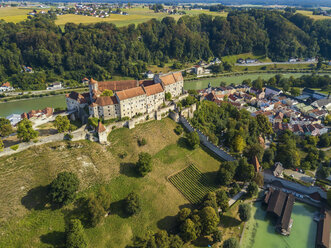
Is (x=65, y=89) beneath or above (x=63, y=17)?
beneath

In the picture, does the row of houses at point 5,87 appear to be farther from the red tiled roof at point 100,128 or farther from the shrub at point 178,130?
the shrub at point 178,130

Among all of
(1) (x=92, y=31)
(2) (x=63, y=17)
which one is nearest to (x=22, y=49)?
(1) (x=92, y=31)

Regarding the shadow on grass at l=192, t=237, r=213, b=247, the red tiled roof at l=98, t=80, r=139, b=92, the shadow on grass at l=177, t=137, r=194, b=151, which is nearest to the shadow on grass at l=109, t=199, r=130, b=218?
the shadow on grass at l=192, t=237, r=213, b=247

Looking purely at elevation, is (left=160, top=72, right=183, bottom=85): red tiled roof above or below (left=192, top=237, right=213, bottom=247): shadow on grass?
above

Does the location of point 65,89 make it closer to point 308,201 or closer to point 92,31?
point 92,31

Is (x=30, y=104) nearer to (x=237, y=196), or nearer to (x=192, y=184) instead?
(x=192, y=184)

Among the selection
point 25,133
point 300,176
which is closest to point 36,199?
point 25,133

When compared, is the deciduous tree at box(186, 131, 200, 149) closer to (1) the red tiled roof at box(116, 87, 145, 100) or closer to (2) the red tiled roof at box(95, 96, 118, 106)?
(1) the red tiled roof at box(116, 87, 145, 100)

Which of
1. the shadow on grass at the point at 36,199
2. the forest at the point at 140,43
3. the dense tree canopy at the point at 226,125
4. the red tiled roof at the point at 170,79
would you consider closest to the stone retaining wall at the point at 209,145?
the dense tree canopy at the point at 226,125
